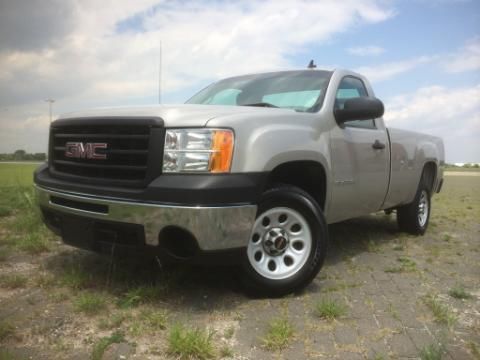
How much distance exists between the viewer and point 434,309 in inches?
122

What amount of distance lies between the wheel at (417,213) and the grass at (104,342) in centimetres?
438

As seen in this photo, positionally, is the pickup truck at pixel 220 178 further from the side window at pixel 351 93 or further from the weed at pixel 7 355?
the weed at pixel 7 355

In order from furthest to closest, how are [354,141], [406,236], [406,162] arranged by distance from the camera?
[406,236] < [406,162] < [354,141]

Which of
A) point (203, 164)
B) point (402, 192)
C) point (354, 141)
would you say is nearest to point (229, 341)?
point (203, 164)

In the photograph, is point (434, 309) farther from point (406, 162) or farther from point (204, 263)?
point (406, 162)

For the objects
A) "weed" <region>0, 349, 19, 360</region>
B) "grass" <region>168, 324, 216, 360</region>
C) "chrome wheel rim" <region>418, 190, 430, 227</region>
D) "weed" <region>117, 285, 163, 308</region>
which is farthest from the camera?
"chrome wheel rim" <region>418, 190, 430, 227</region>

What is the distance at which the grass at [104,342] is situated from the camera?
2.34 m

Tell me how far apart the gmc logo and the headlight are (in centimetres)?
55

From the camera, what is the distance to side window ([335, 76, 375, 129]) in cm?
428

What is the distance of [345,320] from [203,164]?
52.7 inches

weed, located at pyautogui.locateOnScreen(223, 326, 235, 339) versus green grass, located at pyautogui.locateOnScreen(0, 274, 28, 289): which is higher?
weed, located at pyautogui.locateOnScreen(223, 326, 235, 339)

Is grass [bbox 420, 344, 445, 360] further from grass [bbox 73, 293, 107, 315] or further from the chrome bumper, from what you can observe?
grass [bbox 73, 293, 107, 315]

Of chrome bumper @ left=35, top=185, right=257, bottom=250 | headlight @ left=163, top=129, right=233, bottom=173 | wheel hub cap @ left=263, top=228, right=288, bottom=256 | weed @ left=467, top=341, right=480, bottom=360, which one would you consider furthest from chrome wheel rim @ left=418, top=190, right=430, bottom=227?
headlight @ left=163, top=129, right=233, bottom=173

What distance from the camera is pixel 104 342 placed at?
246cm
